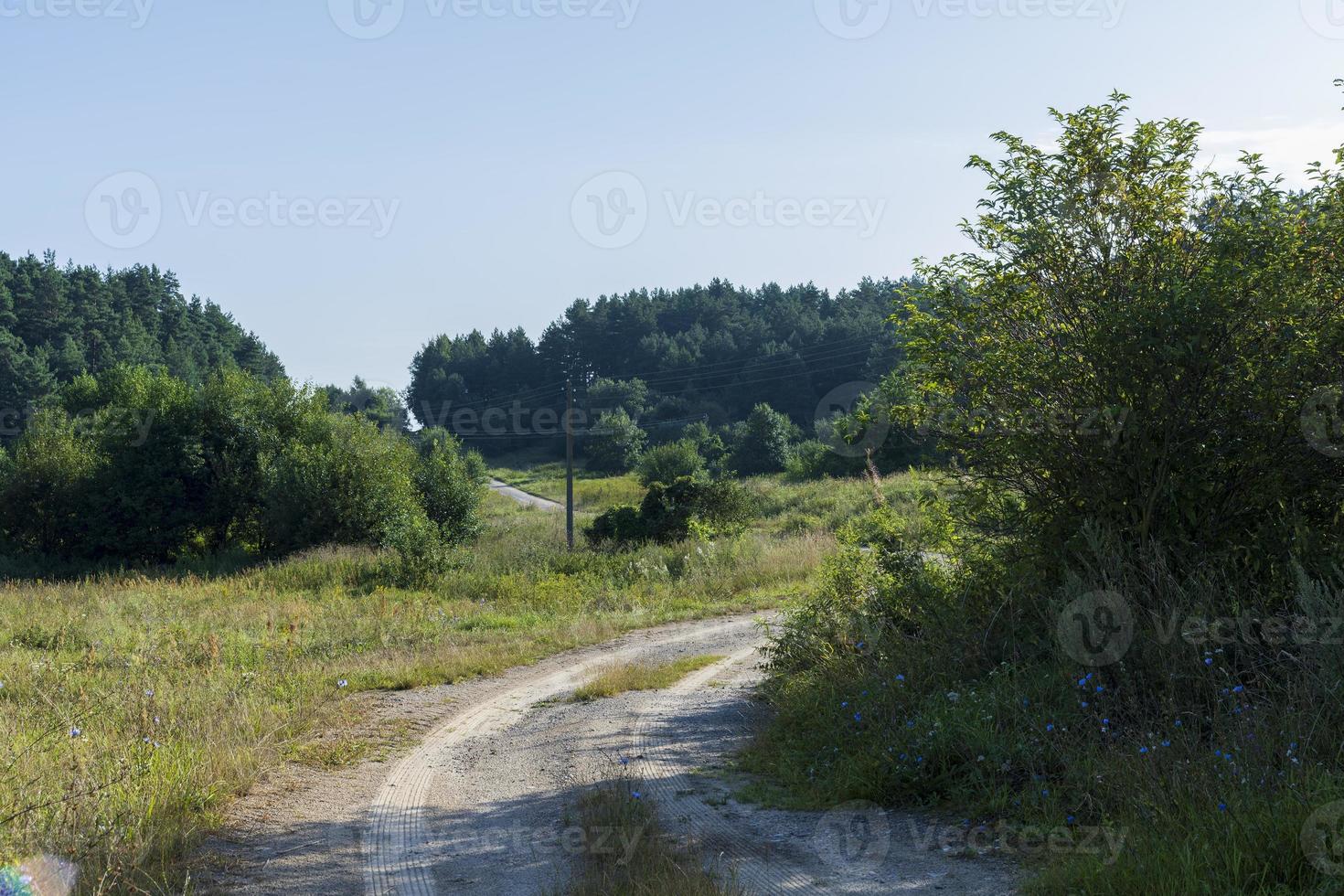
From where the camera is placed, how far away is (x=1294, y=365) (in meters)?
7.34

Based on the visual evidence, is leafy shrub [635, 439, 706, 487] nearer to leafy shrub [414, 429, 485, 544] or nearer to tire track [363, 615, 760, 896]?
leafy shrub [414, 429, 485, 544]

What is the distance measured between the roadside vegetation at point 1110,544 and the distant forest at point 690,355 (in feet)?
216

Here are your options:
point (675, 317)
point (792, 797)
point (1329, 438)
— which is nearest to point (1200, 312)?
point (1329, 438)

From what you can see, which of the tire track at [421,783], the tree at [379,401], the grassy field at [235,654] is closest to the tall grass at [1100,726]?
the tire track at [421,783]

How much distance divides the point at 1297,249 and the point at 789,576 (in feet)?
46.8

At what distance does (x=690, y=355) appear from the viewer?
95812 mm

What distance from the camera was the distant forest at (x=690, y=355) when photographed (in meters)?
86.1

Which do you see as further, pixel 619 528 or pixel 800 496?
pixel 800 496

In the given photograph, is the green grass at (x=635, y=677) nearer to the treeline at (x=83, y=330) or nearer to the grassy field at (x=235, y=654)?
the grassy field at (x=235, y=654)

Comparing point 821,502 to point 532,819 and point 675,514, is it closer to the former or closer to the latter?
point 675,514

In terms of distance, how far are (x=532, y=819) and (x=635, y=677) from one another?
5073mm

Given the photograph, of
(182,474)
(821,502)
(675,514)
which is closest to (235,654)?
(675,514)

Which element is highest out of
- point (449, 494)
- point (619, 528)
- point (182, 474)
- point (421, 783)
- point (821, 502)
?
point (182, 474)

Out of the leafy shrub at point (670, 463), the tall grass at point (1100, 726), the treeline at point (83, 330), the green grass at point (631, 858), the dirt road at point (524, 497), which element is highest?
the treeline at point (83, 330)
